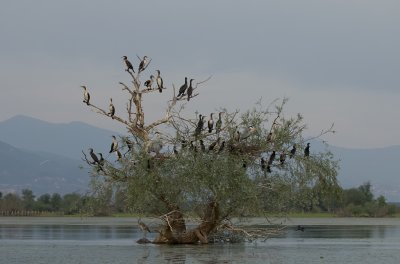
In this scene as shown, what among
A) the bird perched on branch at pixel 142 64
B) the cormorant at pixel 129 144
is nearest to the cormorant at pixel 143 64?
the bird perched on branch at pixel 142 64

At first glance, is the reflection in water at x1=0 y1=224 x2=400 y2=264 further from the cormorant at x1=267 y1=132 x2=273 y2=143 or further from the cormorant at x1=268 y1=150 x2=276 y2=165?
the cormorant at x1=267 y1=132 x2=273 y2=143

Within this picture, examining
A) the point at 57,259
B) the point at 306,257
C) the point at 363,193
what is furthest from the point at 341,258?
the point at 363,193

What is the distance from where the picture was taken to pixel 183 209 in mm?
35938

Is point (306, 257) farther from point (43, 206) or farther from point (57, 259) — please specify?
point (43, 206)

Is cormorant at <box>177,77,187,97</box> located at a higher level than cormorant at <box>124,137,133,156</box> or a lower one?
higher

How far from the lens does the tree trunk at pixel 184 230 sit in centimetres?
3603

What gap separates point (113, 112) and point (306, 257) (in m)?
9.68

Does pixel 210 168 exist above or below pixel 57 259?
above

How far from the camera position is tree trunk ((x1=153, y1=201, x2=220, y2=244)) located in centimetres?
3603

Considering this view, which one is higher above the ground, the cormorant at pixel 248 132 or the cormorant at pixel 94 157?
the cormorant at pixel 248 132

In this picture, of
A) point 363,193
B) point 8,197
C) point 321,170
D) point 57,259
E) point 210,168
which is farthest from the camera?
point 8,197

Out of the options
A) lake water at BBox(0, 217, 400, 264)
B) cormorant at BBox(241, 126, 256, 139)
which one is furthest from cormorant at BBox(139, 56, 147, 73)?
lake water at BBox(0, 217, 400, 264)

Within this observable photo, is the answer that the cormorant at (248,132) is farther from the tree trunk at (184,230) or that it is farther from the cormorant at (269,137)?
the tree trunk at (184,230)

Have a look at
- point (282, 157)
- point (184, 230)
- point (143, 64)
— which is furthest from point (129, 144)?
point (282, 157)
